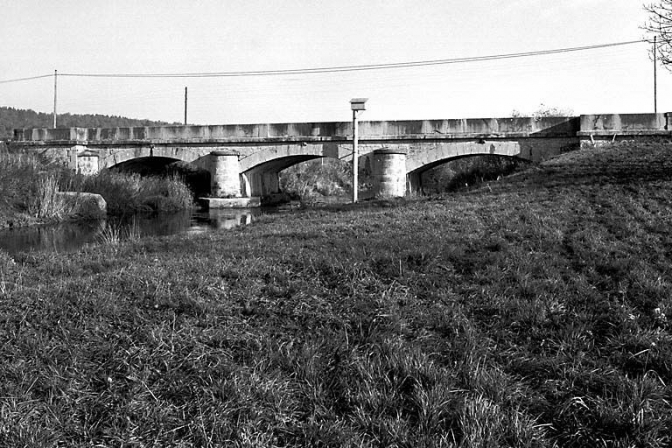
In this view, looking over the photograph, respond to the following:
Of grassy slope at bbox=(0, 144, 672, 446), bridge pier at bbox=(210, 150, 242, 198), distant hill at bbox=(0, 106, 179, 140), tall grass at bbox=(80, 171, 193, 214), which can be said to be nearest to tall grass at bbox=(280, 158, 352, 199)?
bridge pier at bbox=(210, 150, 242, 198)

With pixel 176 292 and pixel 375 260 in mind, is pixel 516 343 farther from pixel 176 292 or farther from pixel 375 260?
pixel 176 292

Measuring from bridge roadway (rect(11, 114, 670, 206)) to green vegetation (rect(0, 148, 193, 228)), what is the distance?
2.20 m

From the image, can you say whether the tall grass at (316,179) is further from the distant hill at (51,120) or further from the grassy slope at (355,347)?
the distant hill at (51,120)

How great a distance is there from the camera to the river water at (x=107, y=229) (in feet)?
36.1

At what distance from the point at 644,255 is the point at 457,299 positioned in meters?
2.18

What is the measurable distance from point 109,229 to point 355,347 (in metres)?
7.37

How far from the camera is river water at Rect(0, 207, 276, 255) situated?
434 inches

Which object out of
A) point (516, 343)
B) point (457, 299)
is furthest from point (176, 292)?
point (516, 343)

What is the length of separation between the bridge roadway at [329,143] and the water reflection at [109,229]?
12.9 ft

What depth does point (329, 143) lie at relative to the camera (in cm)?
2209

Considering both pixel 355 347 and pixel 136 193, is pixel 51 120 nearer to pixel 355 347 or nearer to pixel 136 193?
pixel 136 193

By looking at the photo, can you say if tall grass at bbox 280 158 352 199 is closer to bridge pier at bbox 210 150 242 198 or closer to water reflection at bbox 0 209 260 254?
bridge pier at bbox 210 150 242 198

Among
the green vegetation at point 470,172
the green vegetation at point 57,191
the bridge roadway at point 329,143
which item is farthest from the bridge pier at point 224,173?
the green vegetation at point 470,172

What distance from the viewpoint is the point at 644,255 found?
5.03 meters
